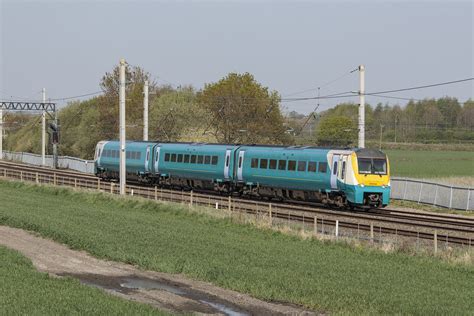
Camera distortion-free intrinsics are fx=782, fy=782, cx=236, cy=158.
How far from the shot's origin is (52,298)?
14.2 m

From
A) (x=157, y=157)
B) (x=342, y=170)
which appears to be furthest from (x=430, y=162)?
(x=342, y=170)

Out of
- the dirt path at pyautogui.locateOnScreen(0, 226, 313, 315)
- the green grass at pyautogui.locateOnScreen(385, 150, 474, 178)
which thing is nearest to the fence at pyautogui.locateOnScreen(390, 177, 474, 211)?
the dirt path at pyautogui.locateOnScreen(0, 226, 313, 315)

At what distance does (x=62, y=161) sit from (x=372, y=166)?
53.8 m

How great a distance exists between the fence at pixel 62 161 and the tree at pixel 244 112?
1326cm

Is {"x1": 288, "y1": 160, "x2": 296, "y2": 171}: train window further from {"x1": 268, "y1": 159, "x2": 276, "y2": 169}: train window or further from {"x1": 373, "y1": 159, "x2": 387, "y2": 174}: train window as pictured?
{"x1": 373, "y1": 159, "x2": 387, "y2": 174}: train window

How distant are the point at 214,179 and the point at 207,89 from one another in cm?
4942

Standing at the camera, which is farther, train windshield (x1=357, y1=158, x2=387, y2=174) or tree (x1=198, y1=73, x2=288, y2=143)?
tree (x1=198, y1=73, x2=288, y2=143)

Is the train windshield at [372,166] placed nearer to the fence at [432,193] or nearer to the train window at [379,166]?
the train window at [379,166]

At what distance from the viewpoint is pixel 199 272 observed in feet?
62.2

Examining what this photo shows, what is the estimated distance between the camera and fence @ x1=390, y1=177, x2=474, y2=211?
39531mm

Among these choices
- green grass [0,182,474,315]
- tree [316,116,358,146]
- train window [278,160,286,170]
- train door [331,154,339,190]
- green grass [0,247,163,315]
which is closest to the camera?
green grass [0,247,163,315]

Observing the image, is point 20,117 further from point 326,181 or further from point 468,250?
point 468,250

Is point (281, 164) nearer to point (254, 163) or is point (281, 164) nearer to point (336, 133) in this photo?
point (254, 163)

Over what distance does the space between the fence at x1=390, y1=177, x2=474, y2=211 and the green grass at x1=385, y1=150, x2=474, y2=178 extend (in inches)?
1129
